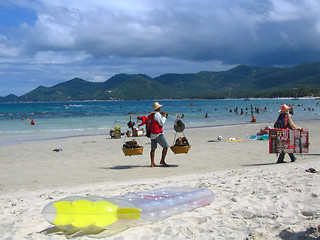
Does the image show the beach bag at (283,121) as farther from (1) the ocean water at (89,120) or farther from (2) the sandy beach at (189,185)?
(1) the ocean water at (89,120)

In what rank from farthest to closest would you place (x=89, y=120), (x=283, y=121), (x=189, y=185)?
(x=89, y=120) < (x=283, y=121) < (x=189, y=185)

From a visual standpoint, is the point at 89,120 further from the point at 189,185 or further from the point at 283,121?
the point at 189,185

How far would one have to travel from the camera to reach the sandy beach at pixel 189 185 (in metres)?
4.18

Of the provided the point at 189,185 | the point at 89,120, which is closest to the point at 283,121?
the point at 189,185

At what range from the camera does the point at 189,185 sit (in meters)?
6.71

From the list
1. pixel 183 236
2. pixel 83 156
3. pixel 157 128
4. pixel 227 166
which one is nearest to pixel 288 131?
pixel 227 166

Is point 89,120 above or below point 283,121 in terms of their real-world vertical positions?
below

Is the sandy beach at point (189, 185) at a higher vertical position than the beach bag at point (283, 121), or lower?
lower

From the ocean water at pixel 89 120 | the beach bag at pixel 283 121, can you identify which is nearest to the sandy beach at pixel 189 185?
the beach bag at pixel 283 121

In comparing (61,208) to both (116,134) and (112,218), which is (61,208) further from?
(116,134)

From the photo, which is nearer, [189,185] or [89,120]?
[189,185]

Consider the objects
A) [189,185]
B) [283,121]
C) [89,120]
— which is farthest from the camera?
[89,120]

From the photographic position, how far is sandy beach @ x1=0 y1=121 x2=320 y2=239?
4176 millimetres

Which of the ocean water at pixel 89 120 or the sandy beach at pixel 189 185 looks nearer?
the sandy beach at pixel 189 185
